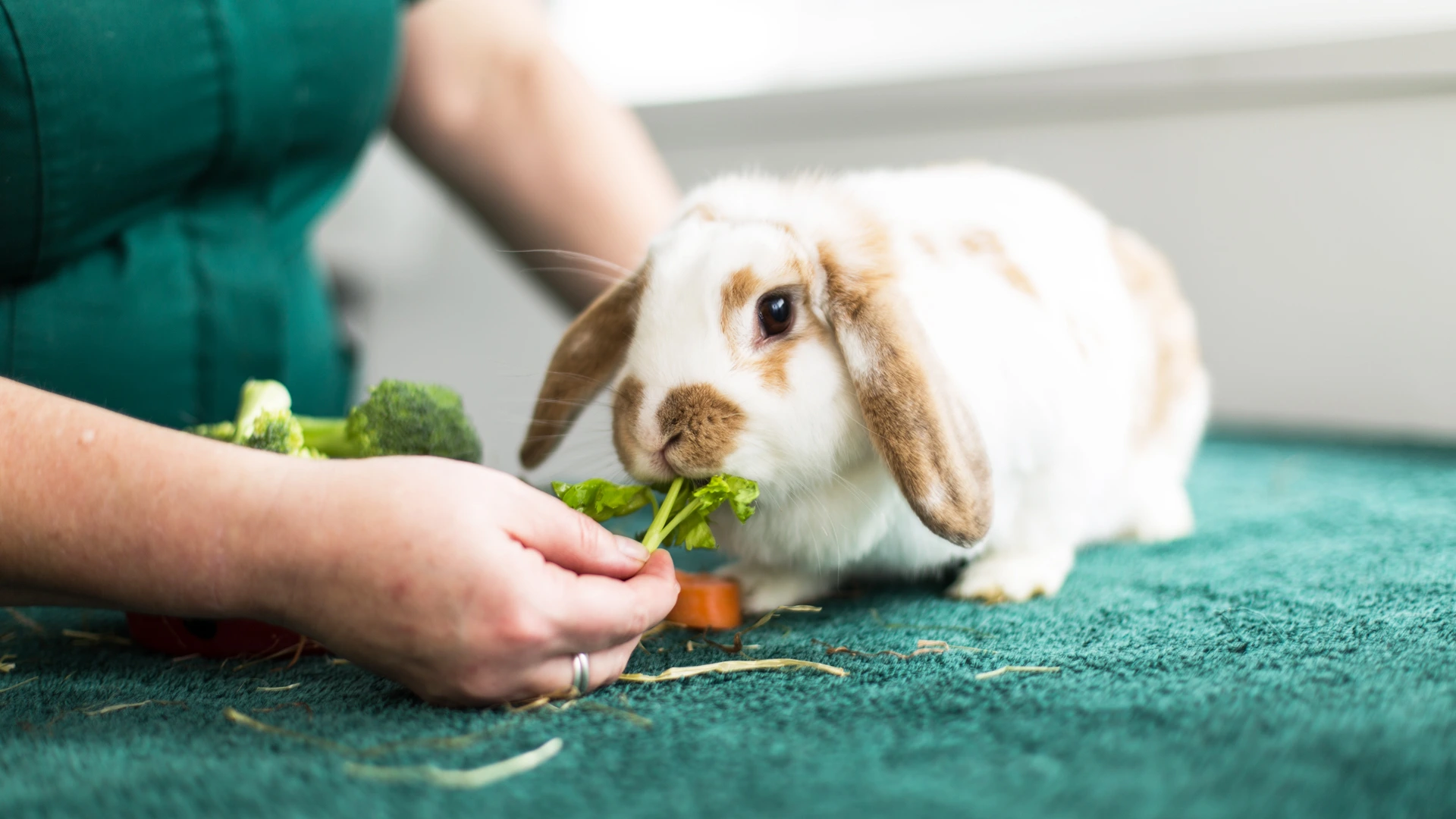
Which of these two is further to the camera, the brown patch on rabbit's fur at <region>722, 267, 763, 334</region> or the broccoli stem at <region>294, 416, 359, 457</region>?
the broccoli stem at <region>294, 416, 359, 457</region>

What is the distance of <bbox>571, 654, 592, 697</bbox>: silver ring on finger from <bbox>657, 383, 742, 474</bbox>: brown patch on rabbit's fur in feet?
0.54

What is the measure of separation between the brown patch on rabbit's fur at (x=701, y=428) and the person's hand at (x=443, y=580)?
12 centimetres

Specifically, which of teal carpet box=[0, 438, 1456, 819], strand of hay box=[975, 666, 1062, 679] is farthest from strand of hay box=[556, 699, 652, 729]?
strand of hay box=[975, 666, 1062, 679]

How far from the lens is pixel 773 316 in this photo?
0.78 m

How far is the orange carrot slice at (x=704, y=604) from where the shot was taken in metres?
0.83

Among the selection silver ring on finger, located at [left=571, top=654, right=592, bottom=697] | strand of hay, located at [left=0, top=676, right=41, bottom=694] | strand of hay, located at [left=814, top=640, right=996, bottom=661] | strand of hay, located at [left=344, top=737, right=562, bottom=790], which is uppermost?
→ strand of hay, located at [left=344, top=737, right=562, bottom=790]

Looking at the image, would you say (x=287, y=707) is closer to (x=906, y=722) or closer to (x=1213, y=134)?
(x=906, y=722)

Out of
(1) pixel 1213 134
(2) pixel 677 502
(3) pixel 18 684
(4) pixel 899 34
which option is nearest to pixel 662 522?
(2) pixel 677 502

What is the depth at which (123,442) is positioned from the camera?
25.2 inches

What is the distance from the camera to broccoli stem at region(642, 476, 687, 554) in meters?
0.72

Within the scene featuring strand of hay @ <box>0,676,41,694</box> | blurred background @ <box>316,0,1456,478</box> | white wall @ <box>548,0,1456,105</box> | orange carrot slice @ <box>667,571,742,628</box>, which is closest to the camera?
strand of hay @ <box>0,676,41,694</box>

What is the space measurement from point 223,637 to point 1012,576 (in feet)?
2.18

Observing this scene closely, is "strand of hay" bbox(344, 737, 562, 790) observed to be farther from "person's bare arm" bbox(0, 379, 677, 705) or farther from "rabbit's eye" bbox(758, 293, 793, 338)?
"rabbit's eye" bbox(758, 293, 793, 338)

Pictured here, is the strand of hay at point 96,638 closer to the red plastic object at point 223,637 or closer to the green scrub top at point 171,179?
the red plastic object at point 223,637
